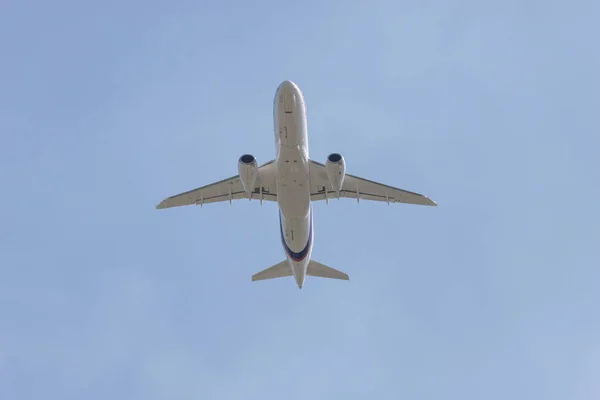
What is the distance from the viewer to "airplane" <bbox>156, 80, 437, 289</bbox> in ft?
132

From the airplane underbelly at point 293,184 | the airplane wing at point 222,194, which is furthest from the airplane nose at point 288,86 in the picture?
the airplane wing at point 222,194

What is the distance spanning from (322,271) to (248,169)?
34.7 feet

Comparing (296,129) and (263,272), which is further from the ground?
(296,129)

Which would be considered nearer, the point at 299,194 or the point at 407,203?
the point at 299,194

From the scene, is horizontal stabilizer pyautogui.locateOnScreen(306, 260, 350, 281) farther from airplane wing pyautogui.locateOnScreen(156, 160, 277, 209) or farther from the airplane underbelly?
the airplane underbelly

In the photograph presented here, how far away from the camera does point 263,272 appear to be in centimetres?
4831

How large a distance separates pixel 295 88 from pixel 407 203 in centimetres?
1099

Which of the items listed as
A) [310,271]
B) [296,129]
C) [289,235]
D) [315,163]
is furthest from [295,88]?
[310,271]

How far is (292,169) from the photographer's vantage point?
40.9 meters

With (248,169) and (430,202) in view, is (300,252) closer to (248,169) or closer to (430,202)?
(248,169)

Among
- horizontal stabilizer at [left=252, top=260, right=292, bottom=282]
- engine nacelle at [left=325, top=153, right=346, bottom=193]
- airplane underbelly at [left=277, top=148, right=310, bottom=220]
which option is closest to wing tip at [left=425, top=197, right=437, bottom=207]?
engine nacelle at [left=325, top=153, right=346, bottom=193]

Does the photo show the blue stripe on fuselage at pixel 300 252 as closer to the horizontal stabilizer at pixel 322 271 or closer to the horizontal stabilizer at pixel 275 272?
the horizontal stabilizer at pixel 275 272

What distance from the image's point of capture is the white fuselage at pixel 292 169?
39875mm

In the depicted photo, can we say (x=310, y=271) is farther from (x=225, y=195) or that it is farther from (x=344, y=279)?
(x=225, y=195)
